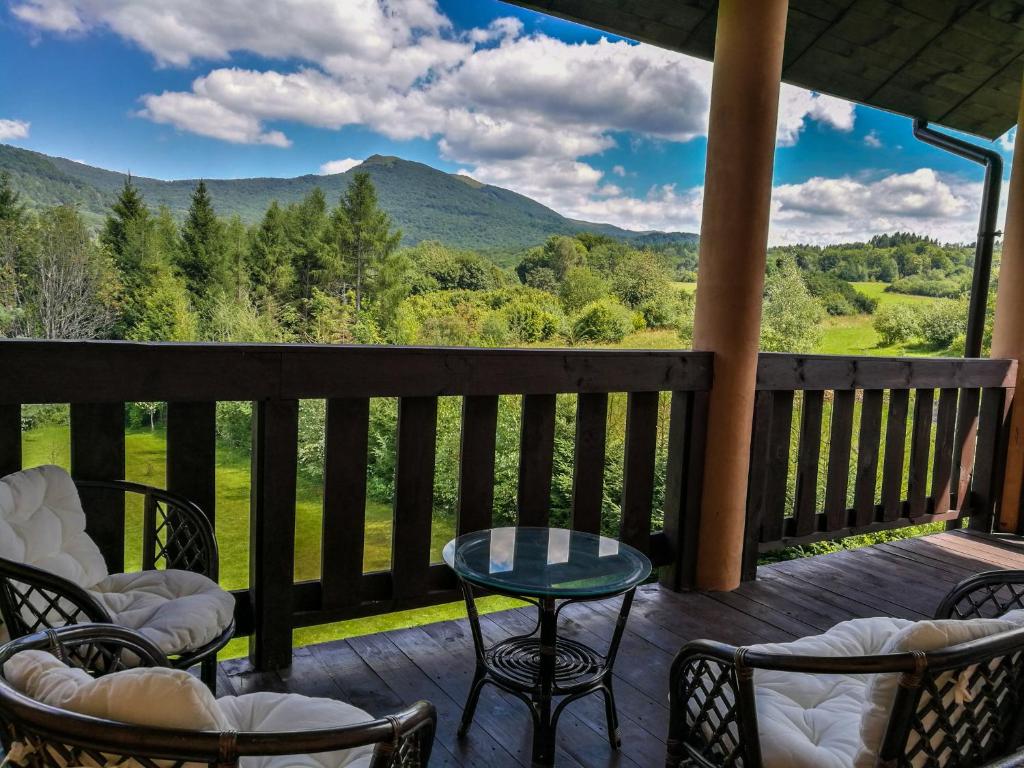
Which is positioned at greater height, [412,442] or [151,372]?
[151,372]

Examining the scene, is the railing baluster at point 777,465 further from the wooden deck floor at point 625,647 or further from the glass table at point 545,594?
the glass table at point 545,594

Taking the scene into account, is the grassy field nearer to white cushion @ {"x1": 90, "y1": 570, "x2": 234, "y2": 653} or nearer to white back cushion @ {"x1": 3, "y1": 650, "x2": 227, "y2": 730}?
white cushion @ {"x1": 90, "y1": 570, "x2": 234, "y2": 653}

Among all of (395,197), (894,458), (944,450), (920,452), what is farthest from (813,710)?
(395,197)

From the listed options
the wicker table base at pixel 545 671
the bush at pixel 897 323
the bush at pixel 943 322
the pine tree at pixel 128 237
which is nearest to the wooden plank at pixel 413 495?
the wicker table base at pixel 545 671

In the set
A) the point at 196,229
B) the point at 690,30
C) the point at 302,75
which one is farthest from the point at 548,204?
the point at 690,30

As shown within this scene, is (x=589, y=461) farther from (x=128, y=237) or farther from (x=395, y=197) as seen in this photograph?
(x=395, y=197)

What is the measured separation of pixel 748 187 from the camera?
2934mm

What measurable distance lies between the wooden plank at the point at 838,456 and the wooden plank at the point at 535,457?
5.40 feet

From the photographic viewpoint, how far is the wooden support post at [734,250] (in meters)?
2.90

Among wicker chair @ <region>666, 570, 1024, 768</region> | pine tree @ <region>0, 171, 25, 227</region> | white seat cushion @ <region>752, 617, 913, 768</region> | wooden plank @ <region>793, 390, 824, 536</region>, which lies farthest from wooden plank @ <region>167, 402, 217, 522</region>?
pine tree @ <region>0, 171, 25, 227</region>

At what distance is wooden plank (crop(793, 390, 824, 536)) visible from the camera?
3.52 m

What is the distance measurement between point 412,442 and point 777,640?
1484 millimetres

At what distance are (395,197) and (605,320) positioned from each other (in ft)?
19.7

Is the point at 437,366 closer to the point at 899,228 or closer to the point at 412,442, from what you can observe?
the point at 412,442
